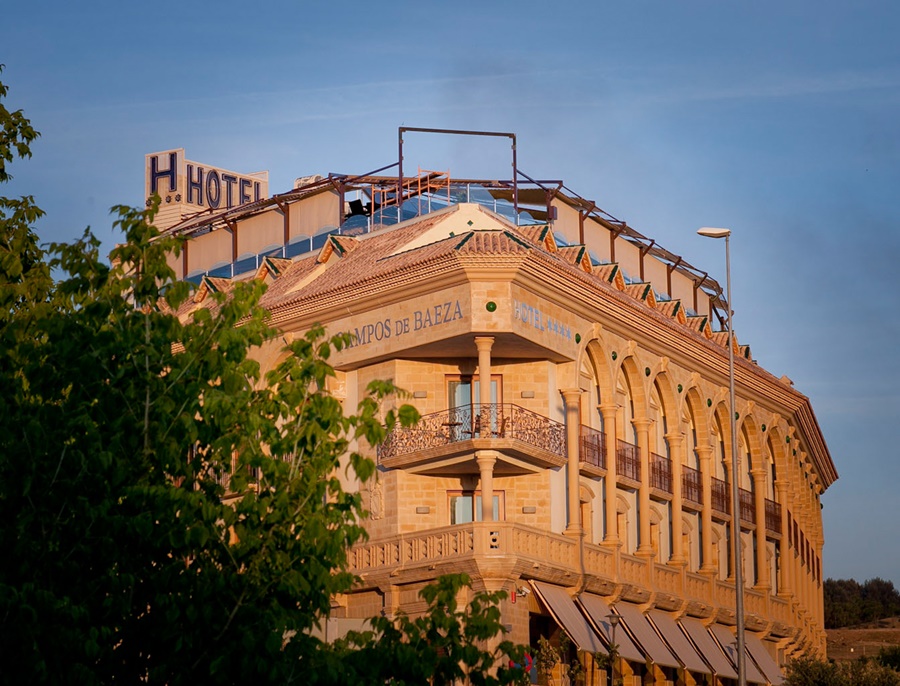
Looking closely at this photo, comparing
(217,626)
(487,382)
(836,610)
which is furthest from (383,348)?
(836,610)

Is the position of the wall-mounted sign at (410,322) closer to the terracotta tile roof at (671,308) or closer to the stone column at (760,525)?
the terracotta tile roof at (671,308)

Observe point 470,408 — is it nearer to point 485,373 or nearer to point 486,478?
point 485,373

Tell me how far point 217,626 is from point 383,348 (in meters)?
24.0

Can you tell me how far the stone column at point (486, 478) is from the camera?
139 ft

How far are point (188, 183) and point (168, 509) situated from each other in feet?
165

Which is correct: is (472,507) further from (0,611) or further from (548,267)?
(0,611)

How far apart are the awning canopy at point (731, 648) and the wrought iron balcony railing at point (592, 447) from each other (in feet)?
27.9

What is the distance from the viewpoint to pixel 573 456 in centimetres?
4525

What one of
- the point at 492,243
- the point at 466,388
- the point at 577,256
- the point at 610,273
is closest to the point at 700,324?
the point at 610,273

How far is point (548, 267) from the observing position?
4378cm

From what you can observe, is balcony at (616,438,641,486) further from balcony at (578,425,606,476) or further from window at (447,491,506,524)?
window at (447,491,506,524)

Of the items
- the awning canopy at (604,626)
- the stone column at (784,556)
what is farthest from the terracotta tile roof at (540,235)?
the stone column at (784,556)

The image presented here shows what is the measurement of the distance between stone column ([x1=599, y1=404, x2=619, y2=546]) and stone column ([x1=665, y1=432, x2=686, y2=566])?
12.4 ft

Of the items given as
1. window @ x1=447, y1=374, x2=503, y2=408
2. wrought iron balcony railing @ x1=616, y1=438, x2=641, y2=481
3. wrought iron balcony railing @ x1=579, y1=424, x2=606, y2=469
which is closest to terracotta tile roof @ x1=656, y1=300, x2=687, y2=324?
wrought iron balcony railing @ x1=616, y1=438, x2=641, y2=481
